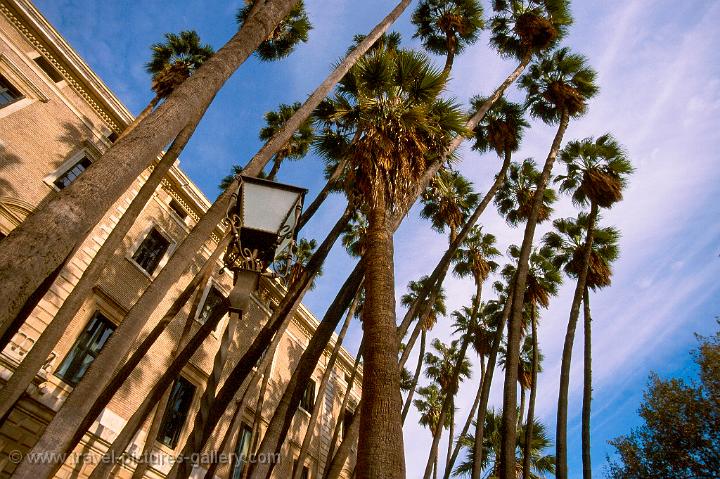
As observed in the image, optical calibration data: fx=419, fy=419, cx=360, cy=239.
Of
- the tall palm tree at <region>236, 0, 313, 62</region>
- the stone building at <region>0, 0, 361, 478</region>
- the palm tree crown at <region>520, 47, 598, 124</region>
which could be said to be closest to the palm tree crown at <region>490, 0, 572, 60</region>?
the palm tree crown at <region>520, 47, 598, 124</region>

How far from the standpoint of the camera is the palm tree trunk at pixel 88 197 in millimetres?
2502

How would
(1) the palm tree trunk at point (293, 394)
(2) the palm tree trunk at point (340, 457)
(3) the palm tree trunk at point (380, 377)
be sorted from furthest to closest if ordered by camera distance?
(2) the palm tree trunk at point (340, 457) → (1) the palm tree trunk at point (293, 394) → (3) the palm tree trunk at point (380, 377)

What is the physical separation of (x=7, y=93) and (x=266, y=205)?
13712mm

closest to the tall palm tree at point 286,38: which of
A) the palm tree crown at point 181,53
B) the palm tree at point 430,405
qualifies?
the palm tree crown at point 181,53

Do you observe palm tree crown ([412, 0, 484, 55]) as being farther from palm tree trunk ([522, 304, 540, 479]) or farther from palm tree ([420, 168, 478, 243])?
palm tree trunk ([522, 304, 540, 479])

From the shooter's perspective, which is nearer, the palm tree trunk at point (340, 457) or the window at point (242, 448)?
the palm tree trunk at point (340, 457)

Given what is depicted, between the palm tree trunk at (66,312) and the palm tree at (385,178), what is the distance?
4.10 metres

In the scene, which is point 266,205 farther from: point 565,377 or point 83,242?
point 565,377

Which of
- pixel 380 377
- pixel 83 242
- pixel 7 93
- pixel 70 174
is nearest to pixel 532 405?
pixel 380 377

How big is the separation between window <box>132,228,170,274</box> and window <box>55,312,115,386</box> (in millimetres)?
2509

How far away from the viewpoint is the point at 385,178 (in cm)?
727

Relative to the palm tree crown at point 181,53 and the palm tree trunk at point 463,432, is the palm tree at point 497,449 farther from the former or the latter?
the palm tree crown at point 181,53

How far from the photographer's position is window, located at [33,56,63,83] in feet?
44.6

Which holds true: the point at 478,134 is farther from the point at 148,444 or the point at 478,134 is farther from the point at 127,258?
the point at 148,444
